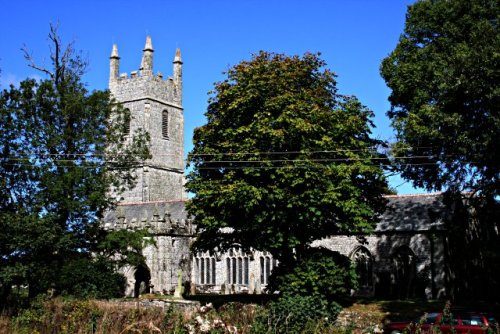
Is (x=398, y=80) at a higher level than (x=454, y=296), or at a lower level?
higher

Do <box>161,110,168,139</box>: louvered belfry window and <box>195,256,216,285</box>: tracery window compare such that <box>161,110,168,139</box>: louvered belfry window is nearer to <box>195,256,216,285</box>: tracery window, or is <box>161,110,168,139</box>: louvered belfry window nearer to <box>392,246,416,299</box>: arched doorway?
<box>195,256,216,285</box>: tracery window

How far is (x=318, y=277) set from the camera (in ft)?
86.4

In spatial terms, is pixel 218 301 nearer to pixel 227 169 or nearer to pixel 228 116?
pixel 227 169

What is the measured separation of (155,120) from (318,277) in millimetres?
38962

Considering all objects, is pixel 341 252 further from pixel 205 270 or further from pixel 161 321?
pixel 161 321

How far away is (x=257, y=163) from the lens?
89.0ft

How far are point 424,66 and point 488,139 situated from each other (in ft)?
16.9

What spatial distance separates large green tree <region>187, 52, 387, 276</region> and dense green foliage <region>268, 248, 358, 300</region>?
964 millimetres

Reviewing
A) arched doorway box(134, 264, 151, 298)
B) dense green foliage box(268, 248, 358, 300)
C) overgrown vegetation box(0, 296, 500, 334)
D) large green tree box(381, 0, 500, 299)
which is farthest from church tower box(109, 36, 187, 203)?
overgrown vegetation box(0, 296, 500, 334)

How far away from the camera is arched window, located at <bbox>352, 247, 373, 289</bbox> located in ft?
126

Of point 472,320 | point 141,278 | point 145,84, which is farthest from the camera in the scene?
point 145,84

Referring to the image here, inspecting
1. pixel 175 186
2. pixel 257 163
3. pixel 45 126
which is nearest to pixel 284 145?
pixel 257 163

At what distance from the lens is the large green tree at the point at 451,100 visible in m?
23.0

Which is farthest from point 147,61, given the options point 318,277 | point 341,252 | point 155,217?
point 318,277
